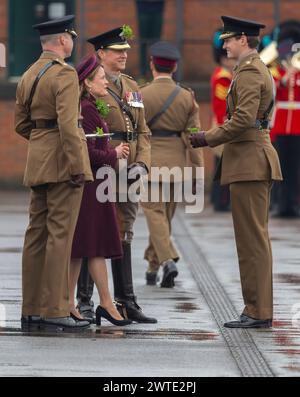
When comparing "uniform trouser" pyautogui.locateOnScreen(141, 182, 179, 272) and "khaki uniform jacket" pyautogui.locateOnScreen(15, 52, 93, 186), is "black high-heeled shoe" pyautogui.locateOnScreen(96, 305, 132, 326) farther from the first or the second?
"uniform trouser" pyautogui.locateOnScreen(141, 182, 179, 272)

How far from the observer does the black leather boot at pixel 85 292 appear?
10.5m

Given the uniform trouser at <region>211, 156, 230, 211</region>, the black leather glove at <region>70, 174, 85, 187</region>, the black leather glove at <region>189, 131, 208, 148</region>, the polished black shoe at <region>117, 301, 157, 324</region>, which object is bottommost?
the uniform trouser at <region>211, 156, 230, 211</region>

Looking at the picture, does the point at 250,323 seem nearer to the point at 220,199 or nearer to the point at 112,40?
the point at 112,40

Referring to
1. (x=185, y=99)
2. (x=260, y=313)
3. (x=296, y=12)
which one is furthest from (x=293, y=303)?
(x=296, y=12)

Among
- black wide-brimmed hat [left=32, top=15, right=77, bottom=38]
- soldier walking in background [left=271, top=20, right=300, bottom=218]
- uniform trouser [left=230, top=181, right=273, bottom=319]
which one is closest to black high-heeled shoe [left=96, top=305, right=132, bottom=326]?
uniform trouser [left=230, top=181, right=273, bottom=319]

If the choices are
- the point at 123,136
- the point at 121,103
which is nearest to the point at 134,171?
→ the point at 123,136

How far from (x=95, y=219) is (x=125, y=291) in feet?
2.27

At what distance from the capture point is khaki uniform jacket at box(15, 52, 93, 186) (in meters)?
9.45

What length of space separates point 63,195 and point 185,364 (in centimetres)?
161

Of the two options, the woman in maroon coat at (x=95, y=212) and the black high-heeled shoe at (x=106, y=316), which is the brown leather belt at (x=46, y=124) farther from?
the black high-heeled shoe at (x=106, y=316)

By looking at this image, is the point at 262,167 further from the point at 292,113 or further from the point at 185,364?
the point at 292,113

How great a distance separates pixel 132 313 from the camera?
33.8 ft

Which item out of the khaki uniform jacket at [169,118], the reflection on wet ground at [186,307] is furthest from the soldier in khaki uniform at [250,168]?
the khaki uniform jacket at [169,118]

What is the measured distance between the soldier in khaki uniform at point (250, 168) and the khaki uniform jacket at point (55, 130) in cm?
100
